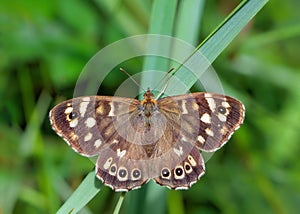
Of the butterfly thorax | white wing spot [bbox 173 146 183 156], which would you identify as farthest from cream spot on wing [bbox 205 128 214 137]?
the butterfly thorax

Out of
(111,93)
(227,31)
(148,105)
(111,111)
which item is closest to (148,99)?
(148,105)

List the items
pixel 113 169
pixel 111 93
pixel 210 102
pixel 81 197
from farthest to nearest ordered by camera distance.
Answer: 1. pixel 111 93
2. pixel 210 102
3. pixel 113 169
4. pixel 81 197

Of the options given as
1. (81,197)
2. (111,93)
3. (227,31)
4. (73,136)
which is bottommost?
(81,197)

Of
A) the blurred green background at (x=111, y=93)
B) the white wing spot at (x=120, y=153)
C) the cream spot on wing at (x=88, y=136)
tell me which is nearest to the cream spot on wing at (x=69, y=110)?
the cream spot on wing at (x=88, y=136)

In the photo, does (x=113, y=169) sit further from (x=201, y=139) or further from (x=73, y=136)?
(x=201, y=139)

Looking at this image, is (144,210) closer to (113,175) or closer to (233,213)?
(113,175)

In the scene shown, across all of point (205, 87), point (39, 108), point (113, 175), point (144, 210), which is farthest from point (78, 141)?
point (39, 108)

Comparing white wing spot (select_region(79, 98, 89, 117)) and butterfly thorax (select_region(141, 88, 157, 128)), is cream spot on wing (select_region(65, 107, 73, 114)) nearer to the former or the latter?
white wing spot (select_region(79, 98, 89, 117))
